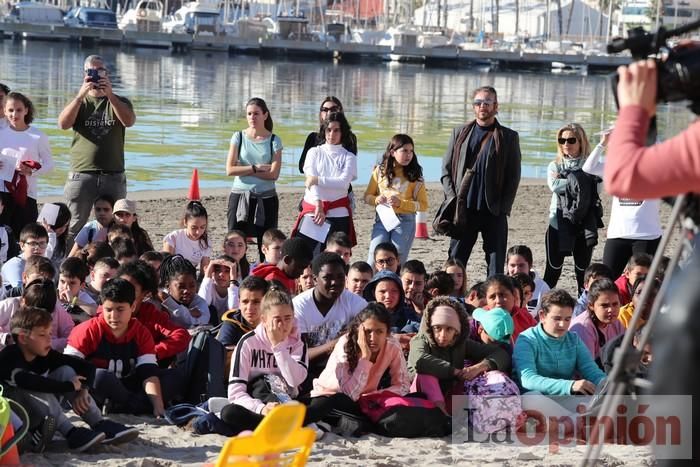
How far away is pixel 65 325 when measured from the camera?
299 inches

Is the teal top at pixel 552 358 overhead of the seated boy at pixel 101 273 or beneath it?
beneath

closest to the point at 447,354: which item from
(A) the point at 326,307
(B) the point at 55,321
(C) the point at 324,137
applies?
(A) the point at 326,307

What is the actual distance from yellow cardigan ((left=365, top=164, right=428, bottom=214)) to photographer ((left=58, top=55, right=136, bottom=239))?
2155 mm

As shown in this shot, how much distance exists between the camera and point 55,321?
7547mm

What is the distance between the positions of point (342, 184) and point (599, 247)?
437 cm

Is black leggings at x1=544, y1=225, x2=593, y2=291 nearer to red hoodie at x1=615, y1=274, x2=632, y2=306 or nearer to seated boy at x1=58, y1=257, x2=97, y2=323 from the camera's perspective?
red hoodie at x1=615, y1=274, x2=632, y2=306

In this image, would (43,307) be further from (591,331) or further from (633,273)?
(633,273)

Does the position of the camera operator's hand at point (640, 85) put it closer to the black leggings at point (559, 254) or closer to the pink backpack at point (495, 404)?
the pink backpack at point (495, 404)

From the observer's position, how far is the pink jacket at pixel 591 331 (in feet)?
26.1

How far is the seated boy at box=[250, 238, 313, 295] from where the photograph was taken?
354 inches

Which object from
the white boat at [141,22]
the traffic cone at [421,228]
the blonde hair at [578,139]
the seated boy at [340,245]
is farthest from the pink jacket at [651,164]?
the white boat at [141,22]

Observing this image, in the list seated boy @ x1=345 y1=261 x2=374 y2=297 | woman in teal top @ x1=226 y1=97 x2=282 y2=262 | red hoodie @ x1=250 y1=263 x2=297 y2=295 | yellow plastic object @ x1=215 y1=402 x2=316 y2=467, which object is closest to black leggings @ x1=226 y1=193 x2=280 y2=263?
woman in teal top @ x1=226 y1=97 x2=282 y2=262

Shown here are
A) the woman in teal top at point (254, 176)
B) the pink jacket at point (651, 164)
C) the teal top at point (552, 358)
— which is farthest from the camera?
the woman in teal top at point (254, 176)

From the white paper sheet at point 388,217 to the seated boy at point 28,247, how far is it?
268 cm
